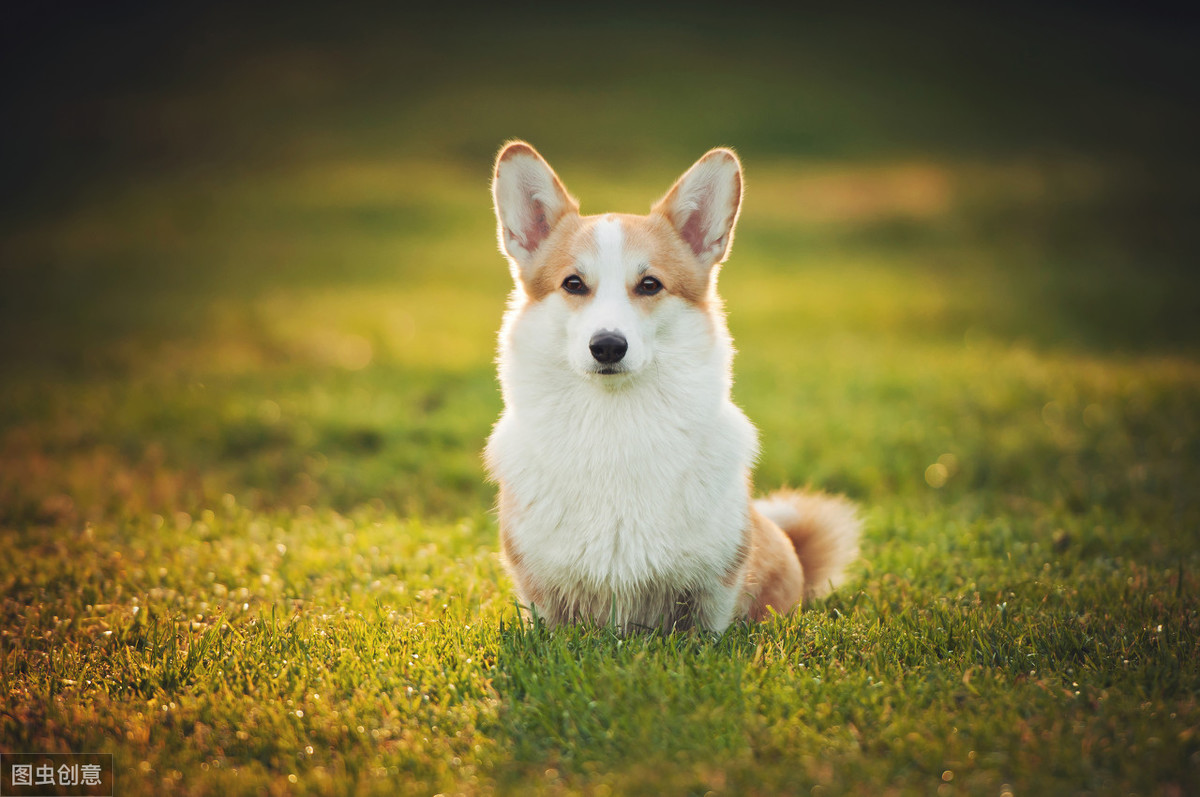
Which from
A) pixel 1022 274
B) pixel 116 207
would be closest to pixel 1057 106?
pixel 1022 274

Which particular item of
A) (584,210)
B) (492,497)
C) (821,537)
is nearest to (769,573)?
(821,537)

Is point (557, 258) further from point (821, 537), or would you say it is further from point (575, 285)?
point (821, 537)

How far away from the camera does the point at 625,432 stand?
12.3 ft

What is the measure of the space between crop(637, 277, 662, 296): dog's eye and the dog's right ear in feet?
1.82

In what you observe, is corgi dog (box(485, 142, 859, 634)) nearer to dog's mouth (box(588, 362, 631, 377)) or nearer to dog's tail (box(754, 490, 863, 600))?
dog's mouth (box(588, 362, 631, 377))

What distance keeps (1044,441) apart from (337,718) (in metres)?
6.61

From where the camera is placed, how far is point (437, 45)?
3994 cm

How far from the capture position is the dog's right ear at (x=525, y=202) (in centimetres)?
392

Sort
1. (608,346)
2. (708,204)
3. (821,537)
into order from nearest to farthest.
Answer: (608,346), (708,204), (821,537)

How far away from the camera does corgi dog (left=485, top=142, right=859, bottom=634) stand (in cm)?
368

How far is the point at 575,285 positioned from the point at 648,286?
1.08ft

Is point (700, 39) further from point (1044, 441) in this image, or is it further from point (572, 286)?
point (572, 286)

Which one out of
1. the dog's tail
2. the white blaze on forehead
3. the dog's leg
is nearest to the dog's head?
the white blaze on forehead

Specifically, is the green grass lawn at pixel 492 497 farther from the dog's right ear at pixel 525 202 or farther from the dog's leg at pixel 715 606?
the dog's right ear at pixel 525 202
